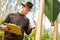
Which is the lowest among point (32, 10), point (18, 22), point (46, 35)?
point (46, 35)

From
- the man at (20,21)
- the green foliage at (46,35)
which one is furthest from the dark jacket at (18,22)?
the green foliage at (46,35)

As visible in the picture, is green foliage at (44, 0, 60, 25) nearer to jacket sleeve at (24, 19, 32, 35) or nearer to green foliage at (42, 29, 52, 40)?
jacket sleeve at (24, 19, 32, 35)

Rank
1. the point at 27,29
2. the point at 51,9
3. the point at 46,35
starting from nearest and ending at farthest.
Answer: the point at 51,9, the point at 27,29, the point at 46,35

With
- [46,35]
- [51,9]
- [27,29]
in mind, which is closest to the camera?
[51,9]

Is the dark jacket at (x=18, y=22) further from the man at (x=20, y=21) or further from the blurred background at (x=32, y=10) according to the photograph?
the blurred background at (x=32, y=10)

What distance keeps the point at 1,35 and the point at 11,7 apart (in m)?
0.46

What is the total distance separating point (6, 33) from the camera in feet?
4.80

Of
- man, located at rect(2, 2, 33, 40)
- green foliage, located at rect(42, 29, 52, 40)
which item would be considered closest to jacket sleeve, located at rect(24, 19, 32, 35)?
man, located at rect(2, 2, 33, 40)

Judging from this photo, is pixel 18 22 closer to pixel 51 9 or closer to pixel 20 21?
pixel 20 21

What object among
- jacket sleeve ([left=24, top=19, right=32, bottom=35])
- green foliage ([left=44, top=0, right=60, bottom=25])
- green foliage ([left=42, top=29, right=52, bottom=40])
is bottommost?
green foliage ([left=42, top=29, right=52, bottom=40])

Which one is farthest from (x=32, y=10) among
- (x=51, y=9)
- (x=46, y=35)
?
(x=51, y=9)

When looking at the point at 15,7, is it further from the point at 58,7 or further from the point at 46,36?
the point at 58,7

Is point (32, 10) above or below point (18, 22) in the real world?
above

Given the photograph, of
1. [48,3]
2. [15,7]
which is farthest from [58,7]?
[15,7]
